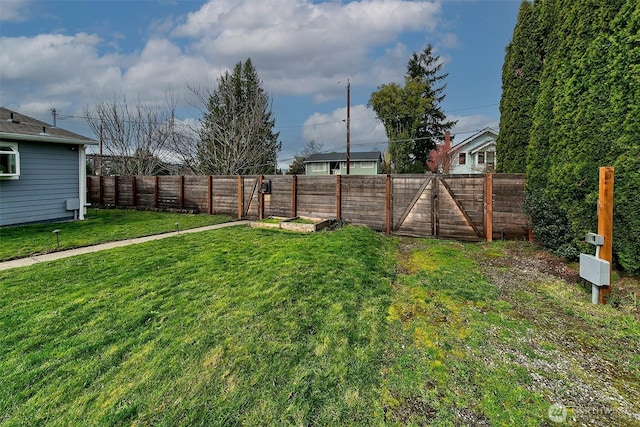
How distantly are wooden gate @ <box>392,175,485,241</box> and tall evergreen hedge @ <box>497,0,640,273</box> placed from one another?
1.13 meters

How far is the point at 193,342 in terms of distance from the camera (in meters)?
2.70

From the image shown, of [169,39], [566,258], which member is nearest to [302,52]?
[169,39]

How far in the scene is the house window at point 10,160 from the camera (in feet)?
27.1

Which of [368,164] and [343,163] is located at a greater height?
[343,163]

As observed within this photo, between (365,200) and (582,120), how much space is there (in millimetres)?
4838

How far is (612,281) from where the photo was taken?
162 inches

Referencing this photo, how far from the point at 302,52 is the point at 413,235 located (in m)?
11.0

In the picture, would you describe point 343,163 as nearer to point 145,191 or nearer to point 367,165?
point 367,165

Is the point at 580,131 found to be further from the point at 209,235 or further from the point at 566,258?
the point at 209,235

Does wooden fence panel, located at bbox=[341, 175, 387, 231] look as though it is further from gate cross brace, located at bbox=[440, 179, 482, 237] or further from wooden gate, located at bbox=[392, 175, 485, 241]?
gate cross brace, located at bbox=[440, 179, 482, 237]

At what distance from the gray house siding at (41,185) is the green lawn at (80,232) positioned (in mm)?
558

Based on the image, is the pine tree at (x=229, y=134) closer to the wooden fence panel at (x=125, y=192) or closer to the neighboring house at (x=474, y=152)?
the wooden fence panel at (x=125, y=192)

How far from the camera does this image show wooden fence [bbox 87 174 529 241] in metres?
6.91

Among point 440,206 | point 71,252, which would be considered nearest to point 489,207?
point 440,206
